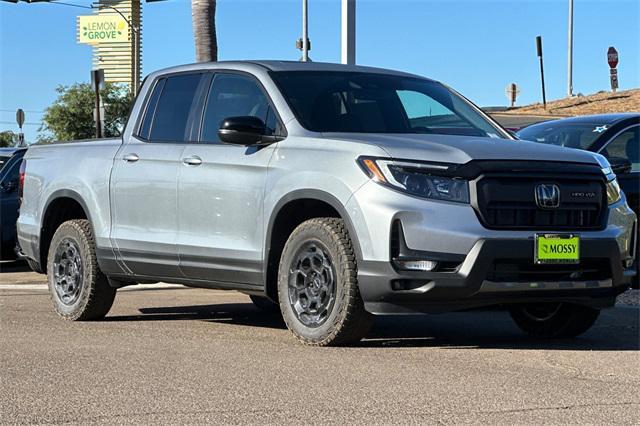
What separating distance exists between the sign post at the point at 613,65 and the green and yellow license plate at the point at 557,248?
128ft

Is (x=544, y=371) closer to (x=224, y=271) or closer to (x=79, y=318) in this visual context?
(x=224, y=271)

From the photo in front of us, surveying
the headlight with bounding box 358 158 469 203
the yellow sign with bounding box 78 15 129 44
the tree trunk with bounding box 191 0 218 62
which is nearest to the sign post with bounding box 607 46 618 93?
the tree trunk with bounding box 191 0 218 62

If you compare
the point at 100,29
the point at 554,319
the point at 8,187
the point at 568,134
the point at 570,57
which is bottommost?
the point at 554,319

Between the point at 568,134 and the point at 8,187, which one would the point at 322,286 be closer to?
the point at 568,134

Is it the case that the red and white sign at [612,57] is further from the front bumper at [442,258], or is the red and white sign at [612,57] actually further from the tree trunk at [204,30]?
the front bumper at [442,258]

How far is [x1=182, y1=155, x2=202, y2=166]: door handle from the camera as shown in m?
8.45

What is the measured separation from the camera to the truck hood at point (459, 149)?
23.8ft

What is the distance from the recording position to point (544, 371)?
265 inches

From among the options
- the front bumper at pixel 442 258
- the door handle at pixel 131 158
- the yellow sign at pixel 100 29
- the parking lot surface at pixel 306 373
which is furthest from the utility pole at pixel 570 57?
the yellow sign at pixel 100 29

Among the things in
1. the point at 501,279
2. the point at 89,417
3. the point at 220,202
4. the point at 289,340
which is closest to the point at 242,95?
the point at 220,202

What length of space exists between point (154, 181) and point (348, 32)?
8.04 metres

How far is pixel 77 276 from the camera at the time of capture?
31.4 ft

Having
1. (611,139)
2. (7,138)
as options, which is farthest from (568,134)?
(7,138)

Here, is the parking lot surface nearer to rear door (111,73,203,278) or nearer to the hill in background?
rear door (111,73,203,278)
